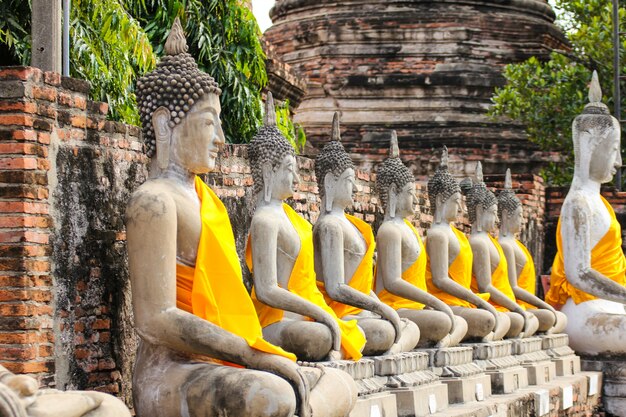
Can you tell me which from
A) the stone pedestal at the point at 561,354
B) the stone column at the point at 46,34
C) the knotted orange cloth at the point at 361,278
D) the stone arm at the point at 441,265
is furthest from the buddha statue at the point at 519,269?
the stone column at the point at 46,34

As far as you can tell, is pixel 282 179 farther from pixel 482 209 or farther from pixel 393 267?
pixel 482 209

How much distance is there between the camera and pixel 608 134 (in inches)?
438

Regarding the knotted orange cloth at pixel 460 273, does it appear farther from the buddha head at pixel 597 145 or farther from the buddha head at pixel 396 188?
the buddha head at pixel 597 145

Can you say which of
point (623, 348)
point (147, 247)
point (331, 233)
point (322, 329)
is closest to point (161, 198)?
point (147, 247)

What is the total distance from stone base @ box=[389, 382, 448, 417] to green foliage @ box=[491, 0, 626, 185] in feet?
27.3

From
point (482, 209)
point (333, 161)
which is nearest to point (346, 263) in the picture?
point (333, 161)

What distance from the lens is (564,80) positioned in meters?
15.9

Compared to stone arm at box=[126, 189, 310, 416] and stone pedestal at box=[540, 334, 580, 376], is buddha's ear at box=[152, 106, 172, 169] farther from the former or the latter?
stone pedestal at box=[540, 334, 580, 376]

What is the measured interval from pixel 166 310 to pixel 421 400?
2691mm

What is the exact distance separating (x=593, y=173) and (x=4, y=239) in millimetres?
6664

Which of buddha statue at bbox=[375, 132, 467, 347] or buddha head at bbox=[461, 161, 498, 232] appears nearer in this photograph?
buddha statue at bbox=[375, 132, 467, 347]

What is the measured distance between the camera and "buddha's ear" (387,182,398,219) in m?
8.34

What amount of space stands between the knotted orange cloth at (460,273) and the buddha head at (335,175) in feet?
5.69

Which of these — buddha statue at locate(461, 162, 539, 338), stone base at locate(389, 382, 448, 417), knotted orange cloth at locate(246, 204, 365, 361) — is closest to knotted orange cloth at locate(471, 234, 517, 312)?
buddha statue at locate(461, 162, 539, 338)
